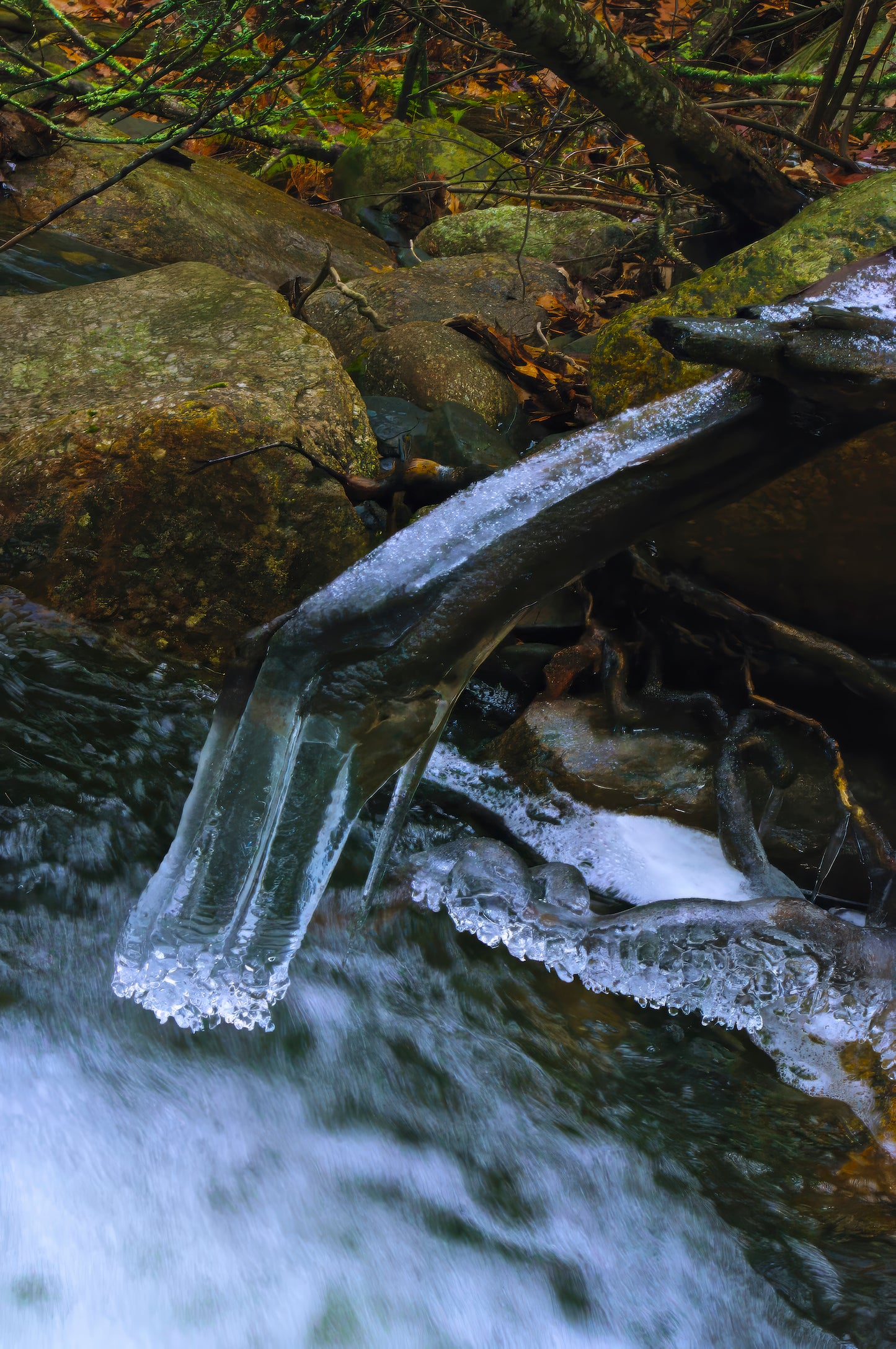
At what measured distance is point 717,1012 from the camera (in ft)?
7.80

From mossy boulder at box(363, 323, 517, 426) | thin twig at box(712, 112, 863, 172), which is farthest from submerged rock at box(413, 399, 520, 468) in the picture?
thin twig at box(712, 112, 863, 172)

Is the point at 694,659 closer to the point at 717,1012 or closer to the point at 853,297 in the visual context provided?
the point at 717,1012

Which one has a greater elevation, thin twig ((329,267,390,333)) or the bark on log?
the bark on log

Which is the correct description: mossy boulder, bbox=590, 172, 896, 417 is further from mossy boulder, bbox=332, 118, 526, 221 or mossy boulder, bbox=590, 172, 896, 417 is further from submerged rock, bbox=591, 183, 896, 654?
mossy boulder, bbox=332, 118, 526, 221

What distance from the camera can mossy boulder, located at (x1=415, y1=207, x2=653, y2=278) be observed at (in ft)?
19.9

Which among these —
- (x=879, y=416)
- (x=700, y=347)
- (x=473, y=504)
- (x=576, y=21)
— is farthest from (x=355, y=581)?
(x=576, y=21)

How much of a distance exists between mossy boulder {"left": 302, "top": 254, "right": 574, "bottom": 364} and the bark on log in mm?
1592

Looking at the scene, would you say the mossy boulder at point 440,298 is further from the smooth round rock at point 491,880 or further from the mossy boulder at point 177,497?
the smooth round rock at point 491,880

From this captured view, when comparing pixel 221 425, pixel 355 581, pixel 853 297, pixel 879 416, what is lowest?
pixel 221 425

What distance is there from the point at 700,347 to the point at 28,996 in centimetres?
195

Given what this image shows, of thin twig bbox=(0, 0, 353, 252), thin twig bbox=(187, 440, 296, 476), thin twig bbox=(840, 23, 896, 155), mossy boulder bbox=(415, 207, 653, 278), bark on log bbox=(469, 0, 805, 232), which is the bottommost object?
thin twig bbox=(187, 440, 296, 476)

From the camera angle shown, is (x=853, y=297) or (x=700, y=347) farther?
(x=853, y=297)

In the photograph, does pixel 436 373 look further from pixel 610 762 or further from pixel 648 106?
pixel 610 762

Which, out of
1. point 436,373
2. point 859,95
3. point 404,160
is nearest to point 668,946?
point 436,373
